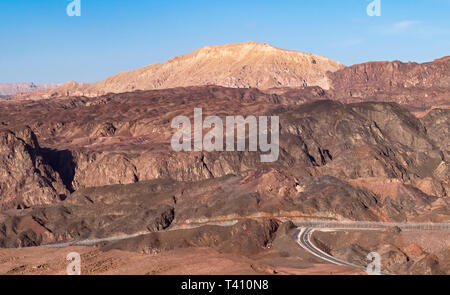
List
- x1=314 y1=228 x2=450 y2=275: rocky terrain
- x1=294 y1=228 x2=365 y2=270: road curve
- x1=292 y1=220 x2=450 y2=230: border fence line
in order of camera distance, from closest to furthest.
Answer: x1=314 y1=228 x2=450 y2=275: rocky terrain → x1=294 y1=228 x2=365 y2=270: road curve → x1=292 y1=220 x2=450 y2=230: border fence line

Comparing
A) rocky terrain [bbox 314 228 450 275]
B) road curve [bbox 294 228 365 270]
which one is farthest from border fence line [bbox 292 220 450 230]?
rocky terrain [bbox 314 228 450 275]

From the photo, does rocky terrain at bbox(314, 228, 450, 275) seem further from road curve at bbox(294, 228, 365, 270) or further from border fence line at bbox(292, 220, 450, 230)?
border fence line at bbox(292, 220, 450, 230)

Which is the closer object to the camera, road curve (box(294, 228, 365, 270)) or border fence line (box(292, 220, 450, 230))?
road curve (box(294, 228, 365, 270))

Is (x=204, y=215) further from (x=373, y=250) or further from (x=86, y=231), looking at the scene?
(x=373, y=250)

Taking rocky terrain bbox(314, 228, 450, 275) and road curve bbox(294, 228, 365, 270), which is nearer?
rocky terrain bbox(314, 228, 450, 275)

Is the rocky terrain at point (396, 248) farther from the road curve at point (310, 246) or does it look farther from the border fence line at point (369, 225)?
the border fence line at point (369, 225)

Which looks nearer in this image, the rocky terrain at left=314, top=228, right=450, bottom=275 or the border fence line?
the rocky terrain at left=314, top=228, right=450, bottom=275

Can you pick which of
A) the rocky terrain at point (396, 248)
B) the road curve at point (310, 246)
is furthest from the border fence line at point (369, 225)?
the rocky terrain at point (396, 248)

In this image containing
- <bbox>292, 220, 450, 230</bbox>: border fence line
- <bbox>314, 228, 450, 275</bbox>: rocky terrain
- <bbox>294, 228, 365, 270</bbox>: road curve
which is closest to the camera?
<bbox>314, 228, 450, 275</bbox>: rocky terrain

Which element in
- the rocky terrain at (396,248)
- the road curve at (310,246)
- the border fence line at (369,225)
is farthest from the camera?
the border fence line at (369,225)

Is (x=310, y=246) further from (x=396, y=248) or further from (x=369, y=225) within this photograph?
(x=369, y=225)
